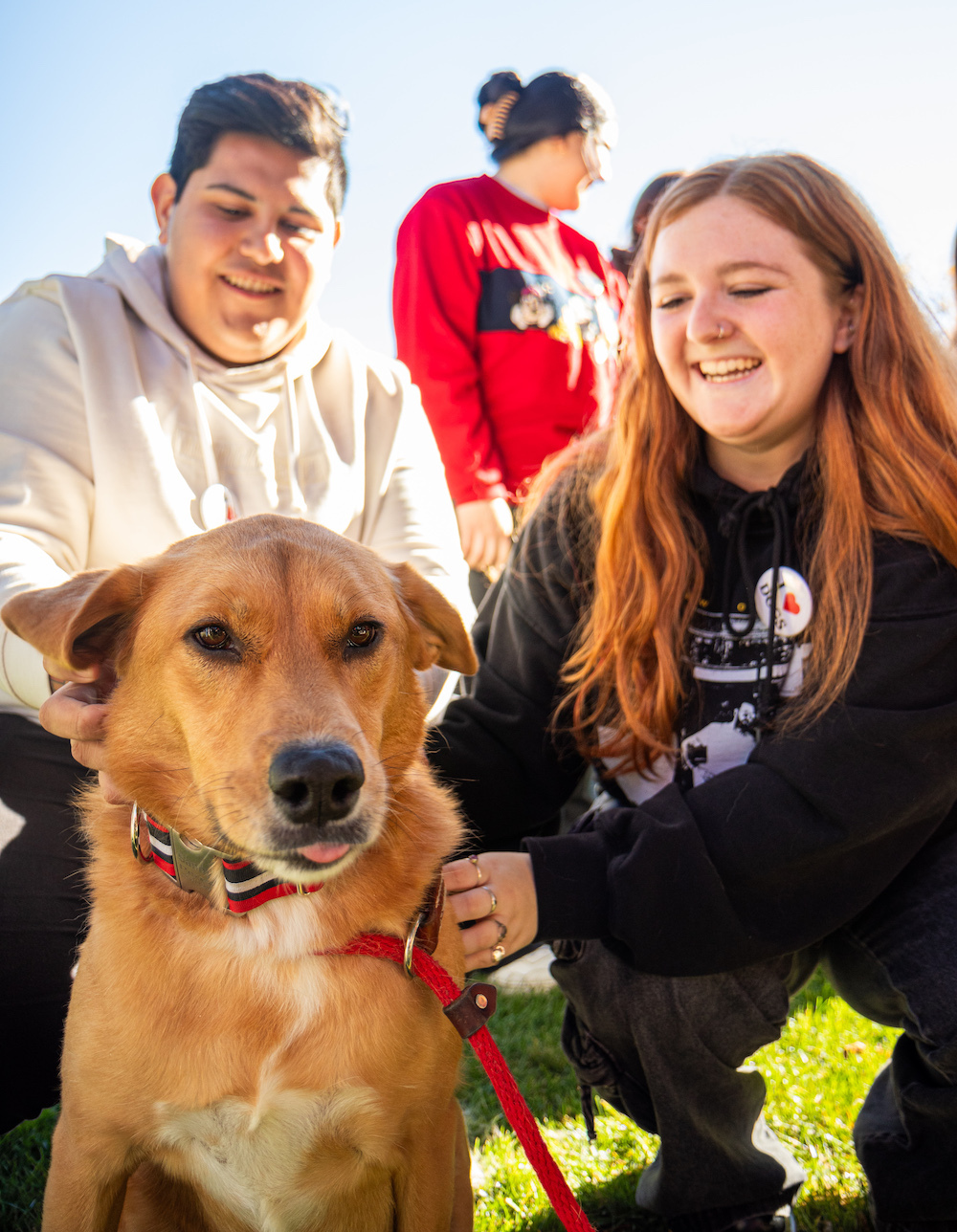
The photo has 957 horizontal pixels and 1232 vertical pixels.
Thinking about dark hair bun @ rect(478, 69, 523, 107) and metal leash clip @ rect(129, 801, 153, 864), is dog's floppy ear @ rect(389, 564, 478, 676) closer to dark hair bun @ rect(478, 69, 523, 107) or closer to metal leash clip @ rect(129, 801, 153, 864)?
metal leash clip @ rect(129, 801, 153, 864)

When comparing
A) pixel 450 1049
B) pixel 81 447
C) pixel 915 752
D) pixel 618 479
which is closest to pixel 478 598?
pixel 618 479

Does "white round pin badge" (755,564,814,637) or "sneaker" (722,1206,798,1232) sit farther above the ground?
"white round pin badge" (755,564,814,637)

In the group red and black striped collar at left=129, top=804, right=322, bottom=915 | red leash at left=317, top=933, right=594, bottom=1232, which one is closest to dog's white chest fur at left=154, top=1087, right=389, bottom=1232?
red leash at left=317, top=933, right=594, bottom=1232

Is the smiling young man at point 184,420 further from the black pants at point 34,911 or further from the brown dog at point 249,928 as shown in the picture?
the brown dog at point 249,928

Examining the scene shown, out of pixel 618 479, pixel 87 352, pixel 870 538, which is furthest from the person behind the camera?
pixel 618 479

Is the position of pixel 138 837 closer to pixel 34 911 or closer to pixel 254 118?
pixel 34 911

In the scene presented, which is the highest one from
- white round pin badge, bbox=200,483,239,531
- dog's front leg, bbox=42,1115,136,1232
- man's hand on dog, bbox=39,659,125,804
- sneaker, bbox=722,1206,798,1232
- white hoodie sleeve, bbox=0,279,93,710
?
white hoodie sleeve, bbox=0,279,93,710

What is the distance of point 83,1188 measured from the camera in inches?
69.1

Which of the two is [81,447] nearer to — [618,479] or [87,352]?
[87,352]

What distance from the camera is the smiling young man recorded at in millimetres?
2373

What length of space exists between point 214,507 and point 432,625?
822mm

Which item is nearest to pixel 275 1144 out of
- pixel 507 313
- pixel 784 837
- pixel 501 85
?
pixel 784 837

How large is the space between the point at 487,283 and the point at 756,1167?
11.2 ft

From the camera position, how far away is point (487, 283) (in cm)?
430
